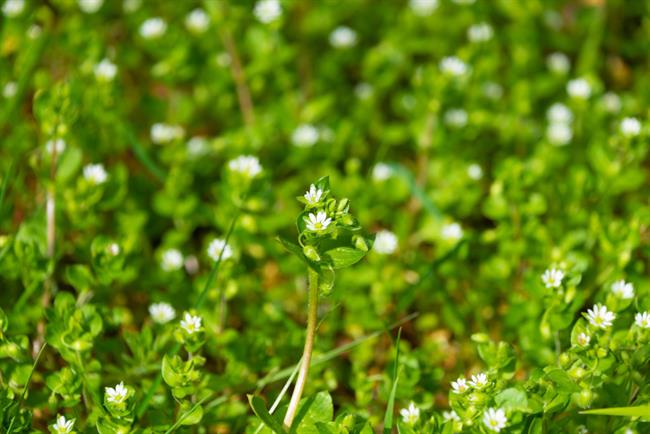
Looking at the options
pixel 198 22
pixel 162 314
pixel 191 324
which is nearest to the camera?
pixel 191 324

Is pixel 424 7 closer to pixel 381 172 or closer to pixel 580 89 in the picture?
pixel 580 89

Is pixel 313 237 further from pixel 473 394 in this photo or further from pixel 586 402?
pixel 586 402

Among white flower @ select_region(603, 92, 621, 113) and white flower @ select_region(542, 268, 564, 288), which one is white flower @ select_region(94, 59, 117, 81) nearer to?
white flower @ select_region(542, 268, 564, 288)

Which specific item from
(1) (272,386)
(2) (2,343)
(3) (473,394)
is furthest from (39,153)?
(3) (473,394)

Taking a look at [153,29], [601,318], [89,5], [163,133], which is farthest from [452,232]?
[89,5]

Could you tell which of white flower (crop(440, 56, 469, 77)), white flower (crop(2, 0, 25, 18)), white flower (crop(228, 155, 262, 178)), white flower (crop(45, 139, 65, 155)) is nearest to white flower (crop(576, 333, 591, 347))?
white flower (crop(228, 155, 262, 178))

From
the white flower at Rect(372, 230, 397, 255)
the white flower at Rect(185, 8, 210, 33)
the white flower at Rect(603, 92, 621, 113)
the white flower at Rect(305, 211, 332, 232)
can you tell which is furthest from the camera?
the white flower at Rect(185, 8, 210, 33)
